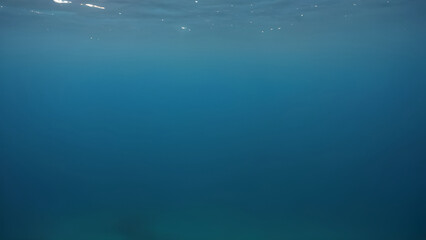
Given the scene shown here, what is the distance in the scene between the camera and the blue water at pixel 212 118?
15781mm

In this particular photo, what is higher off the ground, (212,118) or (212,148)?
(212,148)

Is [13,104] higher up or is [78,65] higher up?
[78,65]

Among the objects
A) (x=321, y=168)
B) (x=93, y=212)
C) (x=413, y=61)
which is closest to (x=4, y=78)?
(x=93, y=212)

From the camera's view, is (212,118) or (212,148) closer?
(212,148)

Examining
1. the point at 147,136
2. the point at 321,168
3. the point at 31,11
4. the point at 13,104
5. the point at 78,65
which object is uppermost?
the point at 31,11

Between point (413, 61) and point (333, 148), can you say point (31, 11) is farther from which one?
point (333, 148)

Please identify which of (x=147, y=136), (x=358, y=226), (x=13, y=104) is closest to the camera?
(x=358, y=226)

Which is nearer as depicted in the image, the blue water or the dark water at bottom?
the blue water

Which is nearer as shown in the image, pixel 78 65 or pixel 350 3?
pixel 350 3

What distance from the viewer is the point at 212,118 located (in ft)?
333

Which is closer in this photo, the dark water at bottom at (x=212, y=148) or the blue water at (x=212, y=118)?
the blue water at (x=212, y=118)

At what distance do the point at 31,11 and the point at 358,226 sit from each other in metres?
20.2

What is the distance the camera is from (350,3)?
1335cm

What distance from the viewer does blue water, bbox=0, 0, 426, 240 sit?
1578cm
